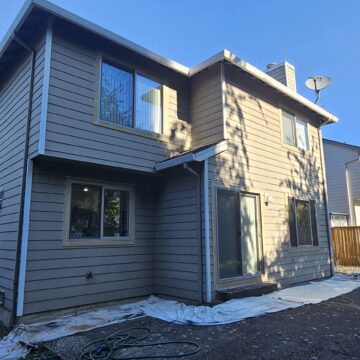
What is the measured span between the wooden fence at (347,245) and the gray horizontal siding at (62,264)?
8.81m

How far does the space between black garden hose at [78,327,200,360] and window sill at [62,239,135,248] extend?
5.92ft

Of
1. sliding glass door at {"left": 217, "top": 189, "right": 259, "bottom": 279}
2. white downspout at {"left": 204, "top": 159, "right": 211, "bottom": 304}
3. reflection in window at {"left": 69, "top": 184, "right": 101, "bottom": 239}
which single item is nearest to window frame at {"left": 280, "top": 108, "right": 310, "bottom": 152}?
sliding glass door at {"left": 217, "top": 189, "right": 259, "bottom": 279}

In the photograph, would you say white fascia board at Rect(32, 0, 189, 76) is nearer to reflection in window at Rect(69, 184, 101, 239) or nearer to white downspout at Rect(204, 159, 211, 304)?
white downspout at Rect(204, 159, 211, 304)

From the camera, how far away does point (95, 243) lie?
593cm

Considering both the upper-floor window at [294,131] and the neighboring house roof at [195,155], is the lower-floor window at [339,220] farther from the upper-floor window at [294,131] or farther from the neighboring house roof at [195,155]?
the neighboring house roof at [195,155]

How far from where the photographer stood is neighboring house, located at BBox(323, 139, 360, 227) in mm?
16148

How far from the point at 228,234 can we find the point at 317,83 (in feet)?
21.0

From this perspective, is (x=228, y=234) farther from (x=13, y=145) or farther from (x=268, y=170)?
(x=13, y=145)

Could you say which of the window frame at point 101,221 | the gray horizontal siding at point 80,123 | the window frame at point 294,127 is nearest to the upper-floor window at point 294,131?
the window frame at point 294,127

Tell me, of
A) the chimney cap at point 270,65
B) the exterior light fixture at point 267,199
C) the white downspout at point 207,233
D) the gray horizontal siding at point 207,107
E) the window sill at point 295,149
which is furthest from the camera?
the chimney cap at point 270,65

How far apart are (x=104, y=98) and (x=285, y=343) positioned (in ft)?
16.0

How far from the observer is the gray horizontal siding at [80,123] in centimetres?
535

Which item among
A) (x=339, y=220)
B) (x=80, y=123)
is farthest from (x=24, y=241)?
(x=339, y=220)

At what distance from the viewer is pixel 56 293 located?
5.32 m
